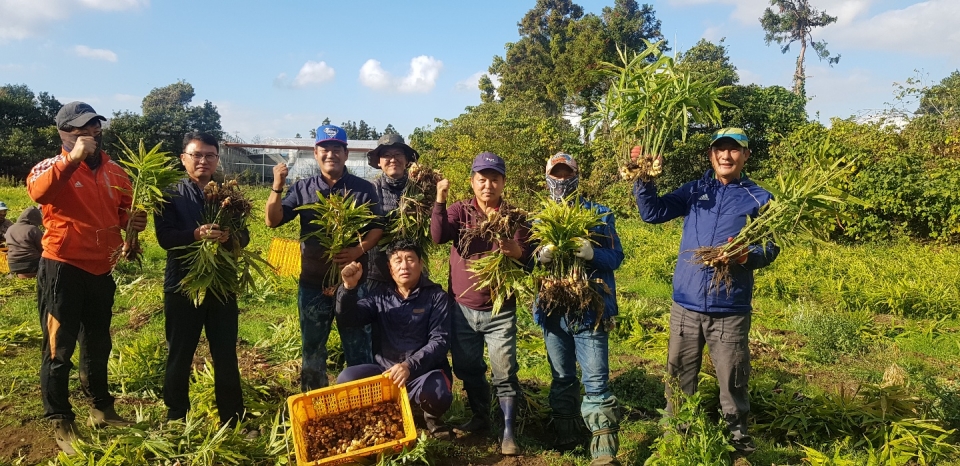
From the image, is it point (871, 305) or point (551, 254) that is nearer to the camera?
point (551, 254)

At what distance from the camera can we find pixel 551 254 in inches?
145

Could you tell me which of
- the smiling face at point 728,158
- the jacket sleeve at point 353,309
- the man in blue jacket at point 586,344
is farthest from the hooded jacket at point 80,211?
the smiling face at point 728,158

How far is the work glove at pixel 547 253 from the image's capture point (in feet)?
11.9

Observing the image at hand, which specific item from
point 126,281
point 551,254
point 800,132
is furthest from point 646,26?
point 551,254

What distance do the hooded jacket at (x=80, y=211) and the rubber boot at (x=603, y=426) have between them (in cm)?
331

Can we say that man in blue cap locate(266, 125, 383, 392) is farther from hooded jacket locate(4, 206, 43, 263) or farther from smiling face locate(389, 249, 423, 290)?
hooded jacket locate(4, 206, 43, 263)

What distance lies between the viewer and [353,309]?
392 centimetres

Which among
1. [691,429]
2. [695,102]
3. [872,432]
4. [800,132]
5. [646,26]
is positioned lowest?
[872,432]

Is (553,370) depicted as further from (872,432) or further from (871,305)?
(871,305)

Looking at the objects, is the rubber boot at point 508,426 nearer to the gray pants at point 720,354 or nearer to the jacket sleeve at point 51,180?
the gray pants at point 720,354

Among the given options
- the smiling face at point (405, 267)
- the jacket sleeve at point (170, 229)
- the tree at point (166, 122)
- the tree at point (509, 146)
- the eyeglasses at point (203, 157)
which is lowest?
the smiling face at point (405, 267)

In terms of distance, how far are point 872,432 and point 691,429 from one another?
201 centimetres

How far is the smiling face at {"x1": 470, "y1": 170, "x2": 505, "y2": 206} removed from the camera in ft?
12.4

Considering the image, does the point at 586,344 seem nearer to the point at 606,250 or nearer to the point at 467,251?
the point at 606,250
